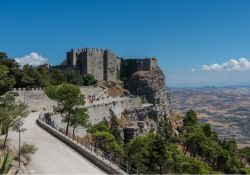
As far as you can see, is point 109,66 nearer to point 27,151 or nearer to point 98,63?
point 98,63

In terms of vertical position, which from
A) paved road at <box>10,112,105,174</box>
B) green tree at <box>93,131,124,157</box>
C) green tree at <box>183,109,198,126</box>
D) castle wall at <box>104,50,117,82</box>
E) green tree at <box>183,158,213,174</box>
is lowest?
green tree at <box>183,158,213,174</box>

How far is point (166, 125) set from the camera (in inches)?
2446

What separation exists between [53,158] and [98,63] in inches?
2150

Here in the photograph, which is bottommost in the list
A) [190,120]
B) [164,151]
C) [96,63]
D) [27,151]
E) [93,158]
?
[190,120]

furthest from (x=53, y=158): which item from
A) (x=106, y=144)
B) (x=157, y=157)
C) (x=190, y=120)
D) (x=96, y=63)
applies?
(x=96, y=63)

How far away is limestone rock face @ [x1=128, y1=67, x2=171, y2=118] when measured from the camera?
7206cm

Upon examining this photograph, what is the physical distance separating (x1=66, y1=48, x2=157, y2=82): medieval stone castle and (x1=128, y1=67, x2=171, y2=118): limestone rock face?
3.54 metres

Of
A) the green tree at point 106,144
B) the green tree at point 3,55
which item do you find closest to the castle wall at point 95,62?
the green tree at point 3,55

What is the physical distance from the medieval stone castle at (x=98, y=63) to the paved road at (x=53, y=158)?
149 ft

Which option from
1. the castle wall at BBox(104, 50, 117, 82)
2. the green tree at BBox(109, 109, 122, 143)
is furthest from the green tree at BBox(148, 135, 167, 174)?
the castle wall at BBox(104, 50, 117, 82)

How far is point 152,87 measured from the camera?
238 feet

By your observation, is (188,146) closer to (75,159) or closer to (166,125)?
(166,125)

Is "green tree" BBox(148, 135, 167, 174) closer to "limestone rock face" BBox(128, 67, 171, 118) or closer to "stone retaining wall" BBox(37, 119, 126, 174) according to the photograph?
"stone retaining wall" BBox(37, 119, 126, 174)

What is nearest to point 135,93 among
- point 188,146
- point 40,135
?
point 188,146
